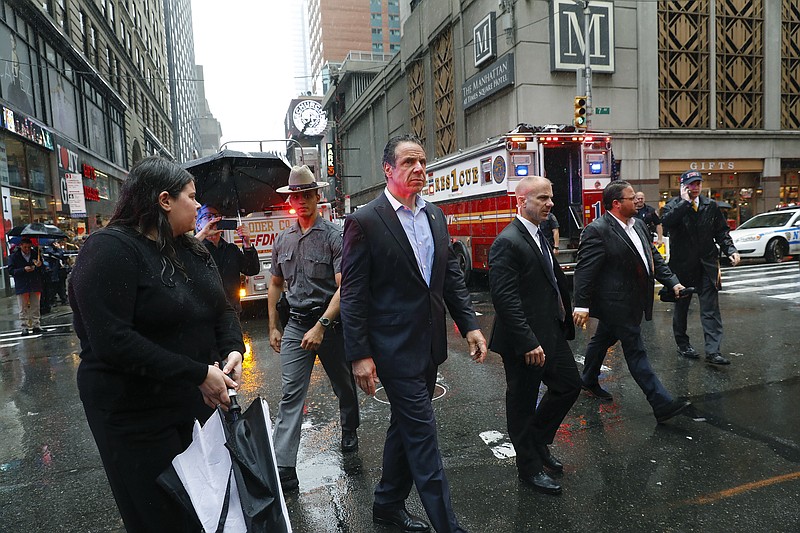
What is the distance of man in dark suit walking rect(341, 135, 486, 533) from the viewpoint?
9.43 feet

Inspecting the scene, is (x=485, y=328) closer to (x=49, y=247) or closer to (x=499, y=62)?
(x=49, y=247)

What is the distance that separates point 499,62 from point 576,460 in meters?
19.8

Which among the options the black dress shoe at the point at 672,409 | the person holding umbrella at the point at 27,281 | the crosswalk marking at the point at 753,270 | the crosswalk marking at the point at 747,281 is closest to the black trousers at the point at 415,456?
the black dress shoe at the point at 672,409

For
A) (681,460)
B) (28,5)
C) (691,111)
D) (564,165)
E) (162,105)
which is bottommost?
(681,460)

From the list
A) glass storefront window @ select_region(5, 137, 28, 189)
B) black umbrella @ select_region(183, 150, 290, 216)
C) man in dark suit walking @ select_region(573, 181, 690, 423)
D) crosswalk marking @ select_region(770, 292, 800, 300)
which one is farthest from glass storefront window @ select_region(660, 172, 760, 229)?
glass storefront window @ select_region(5, 137, 28, 189)

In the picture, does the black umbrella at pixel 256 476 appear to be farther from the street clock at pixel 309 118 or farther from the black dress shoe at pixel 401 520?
the street clock at pixel 309 118

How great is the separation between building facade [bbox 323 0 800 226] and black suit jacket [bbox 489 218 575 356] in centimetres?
1657

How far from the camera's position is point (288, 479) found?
12.1ft

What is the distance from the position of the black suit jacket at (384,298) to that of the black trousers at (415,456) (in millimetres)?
105

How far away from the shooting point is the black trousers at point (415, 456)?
270 cm

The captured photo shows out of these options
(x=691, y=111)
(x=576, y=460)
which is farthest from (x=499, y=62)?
(x=576, y=460)

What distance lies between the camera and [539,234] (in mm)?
3799

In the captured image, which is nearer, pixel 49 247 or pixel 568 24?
pixel 49 247

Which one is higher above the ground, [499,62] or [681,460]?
[499,62]
